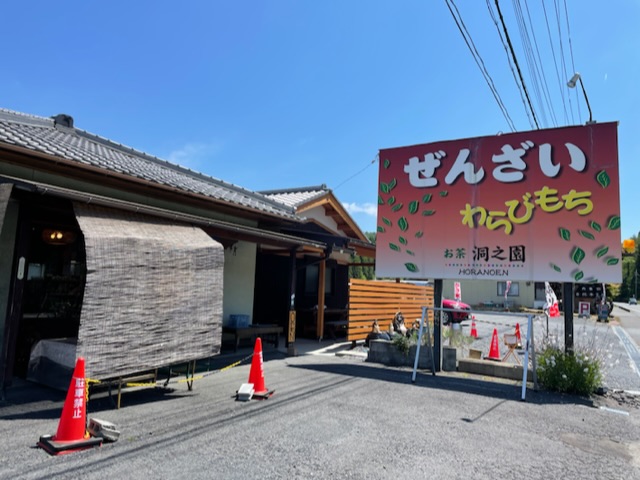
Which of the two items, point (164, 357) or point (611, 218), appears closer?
point (164, 357)

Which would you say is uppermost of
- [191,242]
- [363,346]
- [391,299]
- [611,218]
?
[611,218]

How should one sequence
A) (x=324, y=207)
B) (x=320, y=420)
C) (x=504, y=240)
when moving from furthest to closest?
(x=324, y=207)
(x=504, y=240)
(x=320, y=420)

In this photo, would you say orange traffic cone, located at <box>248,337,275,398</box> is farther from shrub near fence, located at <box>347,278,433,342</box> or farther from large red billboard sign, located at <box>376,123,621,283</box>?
shrub near fence, located at <box>347,278,433,342</box>

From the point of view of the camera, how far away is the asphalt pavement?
3.44 m

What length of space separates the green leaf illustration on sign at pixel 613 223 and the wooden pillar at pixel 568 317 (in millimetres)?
1165

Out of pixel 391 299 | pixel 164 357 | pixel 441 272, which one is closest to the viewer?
pixel 164 357

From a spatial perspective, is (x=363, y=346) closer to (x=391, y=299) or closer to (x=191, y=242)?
A: (x=391, y=299)

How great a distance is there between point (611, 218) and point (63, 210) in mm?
8484

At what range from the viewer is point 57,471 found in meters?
3.21

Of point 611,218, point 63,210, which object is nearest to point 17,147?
point 63,210

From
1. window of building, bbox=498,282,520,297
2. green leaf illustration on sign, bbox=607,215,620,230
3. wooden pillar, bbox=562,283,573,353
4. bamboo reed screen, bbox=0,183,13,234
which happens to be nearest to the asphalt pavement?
wooden pillar, bbox=562,283,573,353

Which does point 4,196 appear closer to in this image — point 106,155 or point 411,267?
point 106,155

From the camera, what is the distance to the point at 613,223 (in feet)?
22.4

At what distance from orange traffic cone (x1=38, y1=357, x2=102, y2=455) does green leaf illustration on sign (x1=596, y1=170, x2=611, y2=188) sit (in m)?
7.94
